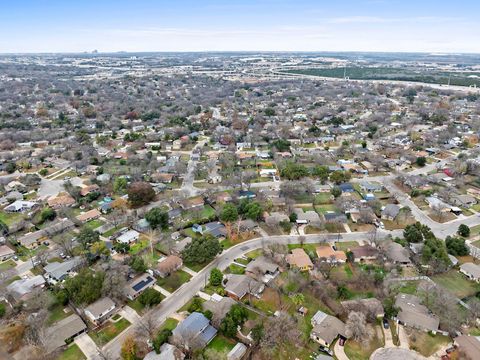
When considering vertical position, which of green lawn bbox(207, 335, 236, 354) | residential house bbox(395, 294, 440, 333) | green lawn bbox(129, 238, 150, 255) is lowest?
green lawn bbox(207, 335, 236, 354)

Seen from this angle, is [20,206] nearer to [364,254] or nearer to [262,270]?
[262,270]

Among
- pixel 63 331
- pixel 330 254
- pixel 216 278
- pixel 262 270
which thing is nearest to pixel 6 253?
pixel 63 331

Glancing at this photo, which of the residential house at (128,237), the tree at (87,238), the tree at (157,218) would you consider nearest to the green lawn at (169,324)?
the residential house at (128,237)

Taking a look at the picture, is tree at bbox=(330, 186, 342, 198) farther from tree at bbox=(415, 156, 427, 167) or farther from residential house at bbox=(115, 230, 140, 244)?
residential house at bbox=(115, 230, 140, 244)

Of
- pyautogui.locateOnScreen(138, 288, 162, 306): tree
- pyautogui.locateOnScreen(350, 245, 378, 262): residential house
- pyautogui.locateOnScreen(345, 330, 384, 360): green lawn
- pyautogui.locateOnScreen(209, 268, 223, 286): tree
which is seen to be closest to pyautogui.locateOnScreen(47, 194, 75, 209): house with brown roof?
pyautogui.locateOnScreen(138, 288, 162, 306): tree

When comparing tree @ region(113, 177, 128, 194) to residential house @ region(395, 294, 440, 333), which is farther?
tree @ region(113, 177, 128, 194)

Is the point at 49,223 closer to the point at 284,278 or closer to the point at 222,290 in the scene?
the point at 222,290
